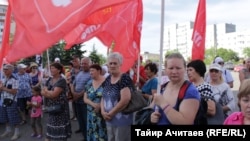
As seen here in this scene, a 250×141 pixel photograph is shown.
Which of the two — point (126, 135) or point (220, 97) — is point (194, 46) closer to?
point (220, 97)

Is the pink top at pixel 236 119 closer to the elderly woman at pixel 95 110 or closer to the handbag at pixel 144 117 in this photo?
the handbag at pixel 144 117

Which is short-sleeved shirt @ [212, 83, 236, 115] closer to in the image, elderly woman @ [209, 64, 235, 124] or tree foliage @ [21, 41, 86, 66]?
elderly woman @ [209, 64, 235, 124]

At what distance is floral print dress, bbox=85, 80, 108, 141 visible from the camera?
5281 mm

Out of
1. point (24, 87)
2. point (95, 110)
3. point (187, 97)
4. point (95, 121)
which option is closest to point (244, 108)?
point (187, 97)

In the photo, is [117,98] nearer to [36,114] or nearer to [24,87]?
[36,114]

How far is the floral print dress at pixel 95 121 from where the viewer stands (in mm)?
5281

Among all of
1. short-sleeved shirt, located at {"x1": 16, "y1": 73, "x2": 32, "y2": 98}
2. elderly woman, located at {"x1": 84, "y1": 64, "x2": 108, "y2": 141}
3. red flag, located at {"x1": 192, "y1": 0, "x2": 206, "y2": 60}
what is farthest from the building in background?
elderly woman, located at {"x1": 84, "y1": 64, "x2": 108, "y2": 141}

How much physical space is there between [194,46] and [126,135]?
2.35 metres

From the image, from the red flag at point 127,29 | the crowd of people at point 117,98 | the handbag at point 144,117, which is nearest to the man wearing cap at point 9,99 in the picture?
the crowd of people at point 117,98

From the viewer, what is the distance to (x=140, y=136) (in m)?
2.54

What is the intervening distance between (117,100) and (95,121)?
84 centimetres

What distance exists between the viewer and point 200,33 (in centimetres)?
627

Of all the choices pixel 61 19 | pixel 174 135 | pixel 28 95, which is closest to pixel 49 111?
pixel 61 19

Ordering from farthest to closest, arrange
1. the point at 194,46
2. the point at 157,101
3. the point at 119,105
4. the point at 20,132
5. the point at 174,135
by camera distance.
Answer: the point at 20,132
the point at 194,46
the point at 119,105
the point at 157,101
the point at 174,135
